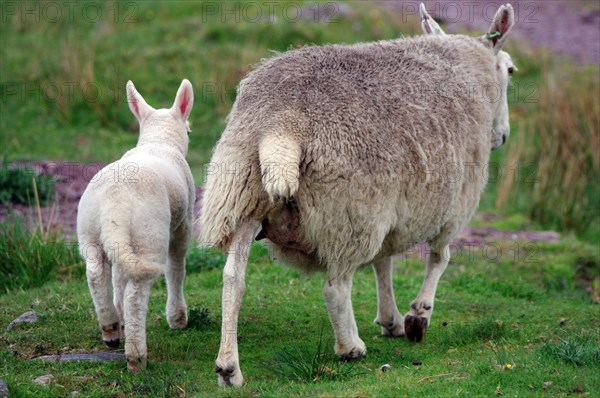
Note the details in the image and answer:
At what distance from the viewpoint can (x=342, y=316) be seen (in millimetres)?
6133

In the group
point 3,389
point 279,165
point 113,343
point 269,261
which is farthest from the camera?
point 269,261

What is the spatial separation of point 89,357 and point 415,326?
2499 mm

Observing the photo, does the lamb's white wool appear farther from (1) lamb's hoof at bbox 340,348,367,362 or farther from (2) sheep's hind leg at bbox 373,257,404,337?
(2) sheep's hind leg at bbox 373,257,404,337

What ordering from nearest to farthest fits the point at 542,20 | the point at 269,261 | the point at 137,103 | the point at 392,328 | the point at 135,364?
the point at 135,364, the point at 137,103, the point at 392,328, the point at 269,261, the point at 542,20

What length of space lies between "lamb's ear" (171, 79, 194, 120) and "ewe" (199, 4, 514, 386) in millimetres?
950

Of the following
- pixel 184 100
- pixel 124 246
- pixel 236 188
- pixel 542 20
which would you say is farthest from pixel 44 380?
pixel 542 20

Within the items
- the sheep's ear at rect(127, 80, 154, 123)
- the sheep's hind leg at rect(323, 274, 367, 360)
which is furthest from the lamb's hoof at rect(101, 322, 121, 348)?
the sheep's ear at rect(127, 80, 154, 123)

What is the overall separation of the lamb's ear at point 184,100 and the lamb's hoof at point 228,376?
244 cm

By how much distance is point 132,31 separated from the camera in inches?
683

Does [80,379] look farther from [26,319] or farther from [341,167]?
[341,167]

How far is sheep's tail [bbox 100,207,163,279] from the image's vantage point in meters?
5.50

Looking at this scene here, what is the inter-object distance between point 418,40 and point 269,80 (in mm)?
1817

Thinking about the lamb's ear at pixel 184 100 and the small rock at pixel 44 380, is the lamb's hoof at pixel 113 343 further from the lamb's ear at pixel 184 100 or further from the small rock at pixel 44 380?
the lamb's ear at pixel 184 100

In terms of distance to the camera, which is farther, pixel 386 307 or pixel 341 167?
pixel 386 307
